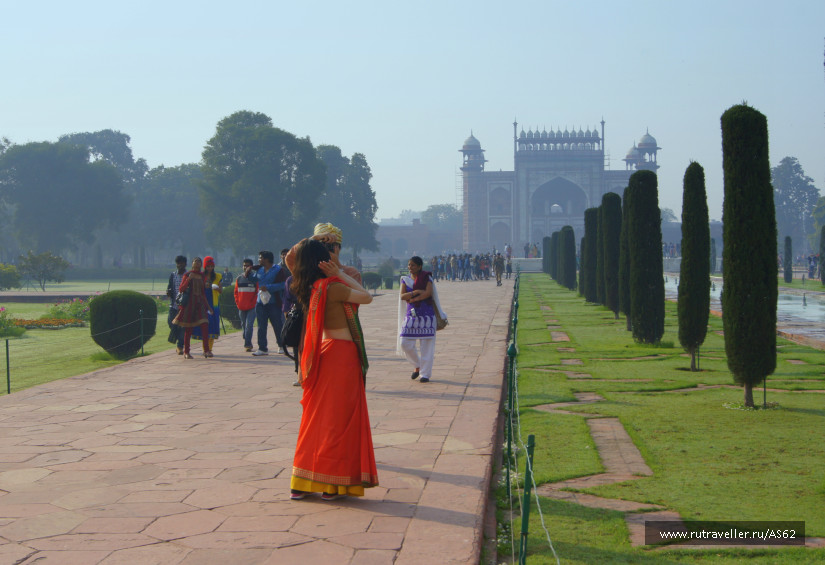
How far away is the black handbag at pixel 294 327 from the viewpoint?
12.2ft

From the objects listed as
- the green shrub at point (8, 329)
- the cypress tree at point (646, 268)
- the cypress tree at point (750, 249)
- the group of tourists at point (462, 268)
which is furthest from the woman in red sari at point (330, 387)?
the group of tourists at point (462, 268)

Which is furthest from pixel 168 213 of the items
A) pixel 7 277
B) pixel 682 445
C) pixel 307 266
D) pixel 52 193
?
pixel 307 266

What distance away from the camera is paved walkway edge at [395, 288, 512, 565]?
276 centimetres

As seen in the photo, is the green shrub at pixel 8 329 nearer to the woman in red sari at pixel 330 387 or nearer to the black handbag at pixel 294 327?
the black handbag at pixel 294 327

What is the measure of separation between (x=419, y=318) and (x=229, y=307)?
6.86 meters

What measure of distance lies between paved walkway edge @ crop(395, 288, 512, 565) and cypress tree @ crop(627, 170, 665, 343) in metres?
4.22

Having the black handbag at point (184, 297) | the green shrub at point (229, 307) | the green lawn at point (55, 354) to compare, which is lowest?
the green lawn at point (55, 354)

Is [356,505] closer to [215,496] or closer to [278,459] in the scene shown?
Answer: [215,496]

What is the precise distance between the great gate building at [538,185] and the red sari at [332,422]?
62.5 meters

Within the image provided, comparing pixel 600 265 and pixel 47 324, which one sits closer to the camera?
pixel 47 324

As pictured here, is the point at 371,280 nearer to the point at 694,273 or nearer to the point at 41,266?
the point at 41,266

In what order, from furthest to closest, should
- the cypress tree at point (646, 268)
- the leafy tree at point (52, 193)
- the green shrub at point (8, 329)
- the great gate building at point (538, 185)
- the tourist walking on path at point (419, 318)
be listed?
1. the great gate building at point (538, 185)
2. the leafy tree at point (52, 193)
3. the green shrub at point (8, 329)
4. the cypress tree at point (646, 268)
5. the tourist walking on path at point (419, 318)

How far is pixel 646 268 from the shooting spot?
31.4 ft

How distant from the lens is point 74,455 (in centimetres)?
420
